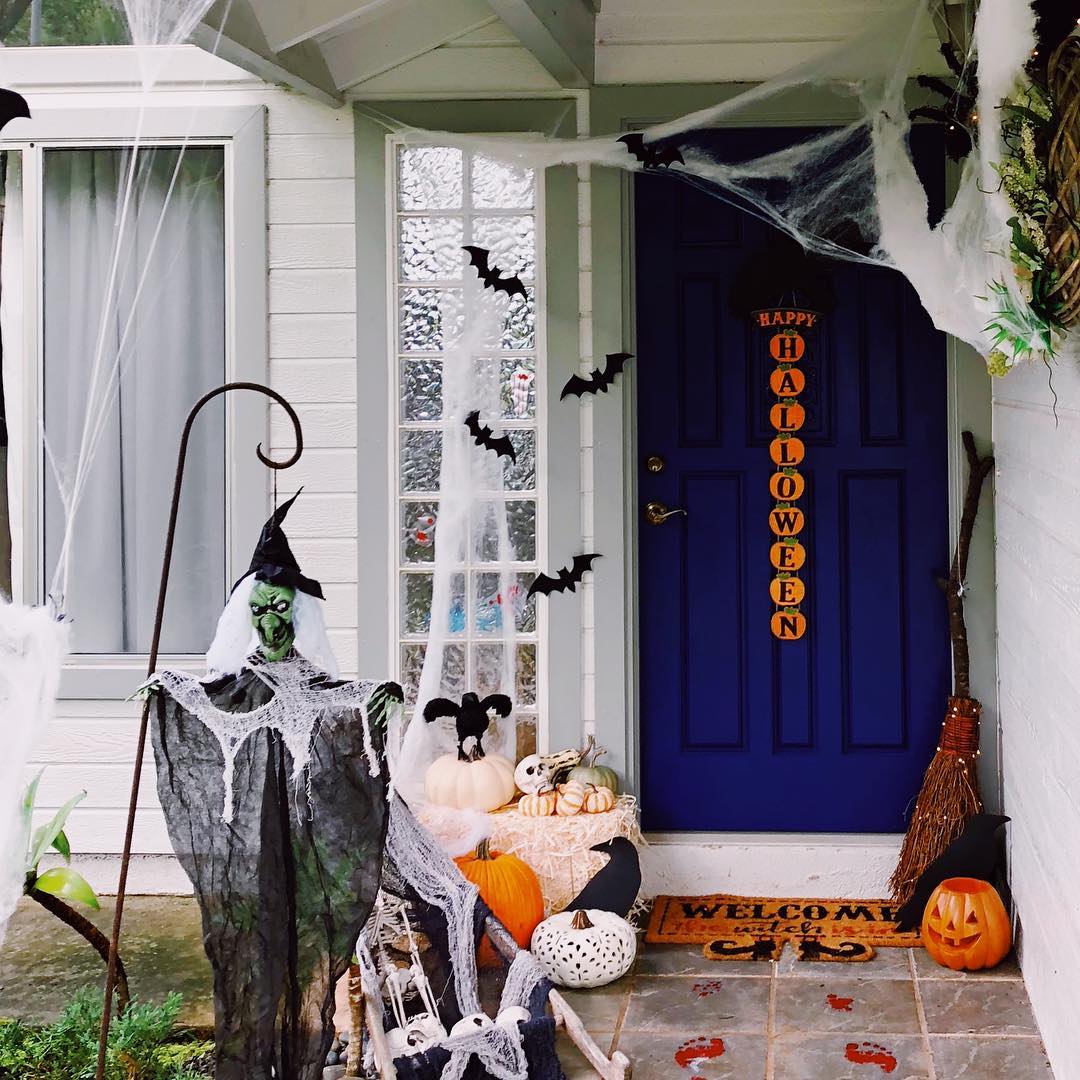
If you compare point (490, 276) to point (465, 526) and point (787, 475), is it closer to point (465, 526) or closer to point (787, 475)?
point (465, 526)

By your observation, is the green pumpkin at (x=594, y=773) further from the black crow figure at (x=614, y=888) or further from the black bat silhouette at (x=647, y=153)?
the black bat silhouette at (x=647, y=153)

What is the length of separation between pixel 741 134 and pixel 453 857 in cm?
223

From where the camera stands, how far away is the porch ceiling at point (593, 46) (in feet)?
12.4

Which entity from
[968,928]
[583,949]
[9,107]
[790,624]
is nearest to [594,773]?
[583,949]

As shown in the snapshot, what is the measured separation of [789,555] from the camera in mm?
3912

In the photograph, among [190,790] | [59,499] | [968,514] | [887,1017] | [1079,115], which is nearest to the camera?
[1079,115]

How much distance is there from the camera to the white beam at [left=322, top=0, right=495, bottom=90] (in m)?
3.76

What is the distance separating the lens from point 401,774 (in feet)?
12.5

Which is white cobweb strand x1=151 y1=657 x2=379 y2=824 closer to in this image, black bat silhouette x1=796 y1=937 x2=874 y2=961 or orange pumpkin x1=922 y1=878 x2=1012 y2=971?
black bat silhouette x1=796 y1=937 x2=874 y2=961

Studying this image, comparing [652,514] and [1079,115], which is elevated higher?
[1079,115]

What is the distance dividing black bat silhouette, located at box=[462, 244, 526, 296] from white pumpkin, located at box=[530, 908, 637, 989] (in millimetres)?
1774

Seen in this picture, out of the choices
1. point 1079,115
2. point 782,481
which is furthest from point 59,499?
point 1079,115

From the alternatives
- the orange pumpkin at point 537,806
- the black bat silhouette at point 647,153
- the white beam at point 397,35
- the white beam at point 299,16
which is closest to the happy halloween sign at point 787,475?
the black bat silhouette at point 647,153

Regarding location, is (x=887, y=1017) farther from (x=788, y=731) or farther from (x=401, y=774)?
(x=401, y=774)
